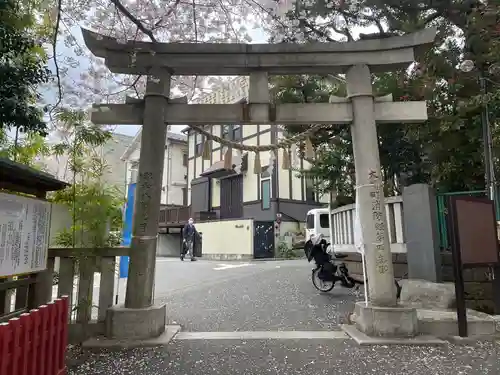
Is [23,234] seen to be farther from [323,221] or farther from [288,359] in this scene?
[323,221]

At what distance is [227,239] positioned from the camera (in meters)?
20.8

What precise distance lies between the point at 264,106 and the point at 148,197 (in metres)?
2.17

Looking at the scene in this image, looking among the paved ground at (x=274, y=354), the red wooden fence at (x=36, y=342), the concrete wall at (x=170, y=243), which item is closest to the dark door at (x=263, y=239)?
the concrete wall at (x=170, y=243)

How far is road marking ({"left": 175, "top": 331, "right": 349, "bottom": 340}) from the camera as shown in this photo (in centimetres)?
491

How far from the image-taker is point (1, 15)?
5.27 metres

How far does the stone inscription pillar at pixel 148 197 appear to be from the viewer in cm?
489

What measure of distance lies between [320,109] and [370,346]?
10.9 ft

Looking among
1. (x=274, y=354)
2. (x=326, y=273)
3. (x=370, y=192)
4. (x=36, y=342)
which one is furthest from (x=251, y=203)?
(x=36, y=342)

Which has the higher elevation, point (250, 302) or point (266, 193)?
point (266, 193)

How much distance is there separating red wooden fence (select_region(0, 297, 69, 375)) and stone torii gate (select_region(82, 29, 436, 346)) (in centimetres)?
165

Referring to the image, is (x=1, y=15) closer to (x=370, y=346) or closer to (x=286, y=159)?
(x=286, y=159)

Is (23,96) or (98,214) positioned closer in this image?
(98,214)

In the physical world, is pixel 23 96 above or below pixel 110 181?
above

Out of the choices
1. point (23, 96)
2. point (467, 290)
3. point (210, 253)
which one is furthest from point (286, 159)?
point (210, 253)
